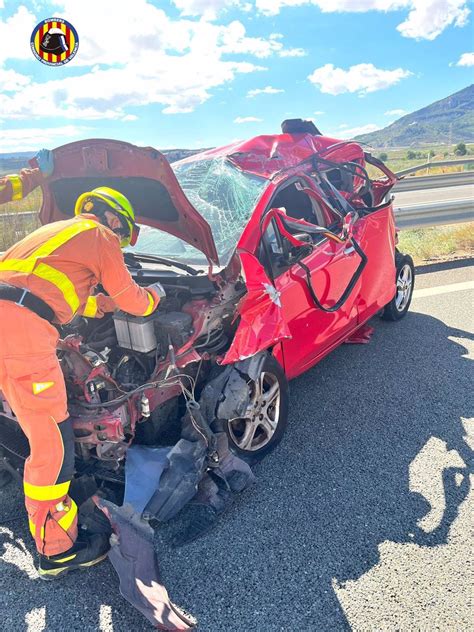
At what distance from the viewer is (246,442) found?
3.16 m

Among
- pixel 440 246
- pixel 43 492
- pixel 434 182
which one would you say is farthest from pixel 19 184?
pixel 434 182

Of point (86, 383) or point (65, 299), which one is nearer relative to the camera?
point (65, 299)

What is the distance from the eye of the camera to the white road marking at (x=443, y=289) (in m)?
6.35

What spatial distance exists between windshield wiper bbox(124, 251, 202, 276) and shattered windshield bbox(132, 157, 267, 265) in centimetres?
9

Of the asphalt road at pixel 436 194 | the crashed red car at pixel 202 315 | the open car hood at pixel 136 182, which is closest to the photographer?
the crashed red car at pixel 202 315

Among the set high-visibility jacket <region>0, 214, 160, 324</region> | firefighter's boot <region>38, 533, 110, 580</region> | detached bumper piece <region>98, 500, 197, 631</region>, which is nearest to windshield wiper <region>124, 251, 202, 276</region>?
high-visibility jacket <region>0, 214, 160, 324</region>

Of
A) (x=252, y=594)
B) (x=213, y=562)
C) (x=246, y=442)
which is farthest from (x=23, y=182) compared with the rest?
(x=252, y=594)

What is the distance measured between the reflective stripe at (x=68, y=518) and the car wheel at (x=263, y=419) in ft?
3.25

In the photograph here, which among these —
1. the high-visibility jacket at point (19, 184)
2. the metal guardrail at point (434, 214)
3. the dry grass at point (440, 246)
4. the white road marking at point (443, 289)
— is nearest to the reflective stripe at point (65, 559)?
the high-visibility jacket at point (19, 184)

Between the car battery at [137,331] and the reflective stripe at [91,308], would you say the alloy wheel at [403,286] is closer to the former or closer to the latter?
the car battery at [137,331]

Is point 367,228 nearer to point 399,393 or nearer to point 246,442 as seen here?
point 399,393

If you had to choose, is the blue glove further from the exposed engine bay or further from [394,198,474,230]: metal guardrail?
[394,198,474,230]: metal guardrail

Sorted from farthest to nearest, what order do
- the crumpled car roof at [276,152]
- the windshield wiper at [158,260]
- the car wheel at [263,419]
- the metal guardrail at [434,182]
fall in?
the metal guardrail at [434,182] < the crumpled car roof at [276,152] < the windshield wiper at [158,260] < the car wheel at [263,419]

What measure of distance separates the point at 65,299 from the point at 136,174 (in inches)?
40.0
